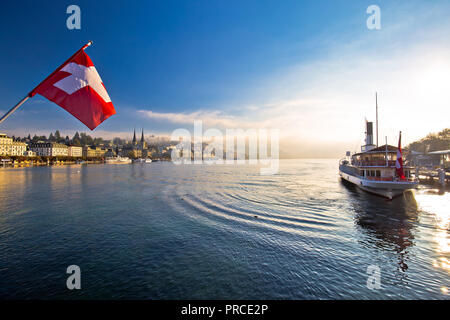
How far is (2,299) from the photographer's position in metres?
7.03

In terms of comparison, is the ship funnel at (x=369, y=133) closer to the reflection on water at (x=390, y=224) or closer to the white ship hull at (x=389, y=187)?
the white ship hull at (x=389, y=187)

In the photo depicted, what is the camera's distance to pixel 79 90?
6.37 metres

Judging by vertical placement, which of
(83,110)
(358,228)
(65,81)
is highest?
(65,81)

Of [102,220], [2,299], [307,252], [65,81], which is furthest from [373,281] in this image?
[102,220]

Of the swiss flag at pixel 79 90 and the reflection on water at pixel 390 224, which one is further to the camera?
the reflection on water at pixel 390 224

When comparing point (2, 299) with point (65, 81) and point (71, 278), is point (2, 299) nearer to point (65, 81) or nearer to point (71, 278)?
point (71, 278)

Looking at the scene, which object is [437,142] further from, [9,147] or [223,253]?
[9,147]

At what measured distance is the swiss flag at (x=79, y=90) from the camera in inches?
240

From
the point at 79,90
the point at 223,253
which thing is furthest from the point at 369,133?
the point at 79,90

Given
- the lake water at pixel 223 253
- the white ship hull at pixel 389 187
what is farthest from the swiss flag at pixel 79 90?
the white ship hull at pixel 389 187

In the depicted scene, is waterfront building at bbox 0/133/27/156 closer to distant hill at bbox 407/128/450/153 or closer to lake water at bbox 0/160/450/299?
lake water at bbox 0/160/450/299

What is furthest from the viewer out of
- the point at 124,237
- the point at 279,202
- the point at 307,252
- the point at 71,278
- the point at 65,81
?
the point at 279,202

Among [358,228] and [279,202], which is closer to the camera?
[358,228]
